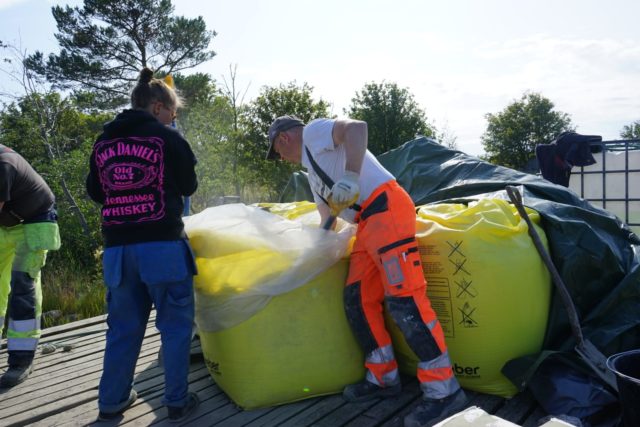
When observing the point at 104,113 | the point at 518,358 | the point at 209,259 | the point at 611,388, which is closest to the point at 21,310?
the point at 209,259

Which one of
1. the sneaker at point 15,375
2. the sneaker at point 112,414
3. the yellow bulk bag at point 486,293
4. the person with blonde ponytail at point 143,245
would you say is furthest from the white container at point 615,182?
the sneaker at point 15,375

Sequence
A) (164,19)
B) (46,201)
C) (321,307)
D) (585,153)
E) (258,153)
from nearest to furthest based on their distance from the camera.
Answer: (321,307)
(46,201)
(585,153)
(258,153)
(164,19)

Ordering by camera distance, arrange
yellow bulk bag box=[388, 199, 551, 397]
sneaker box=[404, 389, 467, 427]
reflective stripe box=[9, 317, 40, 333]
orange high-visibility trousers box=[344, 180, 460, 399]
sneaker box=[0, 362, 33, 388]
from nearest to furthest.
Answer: sneaker box=[404, 389, 467, 427] < orange high-visibility trousers box=[344, 180, 460, 399] < yellow bulk bag box=[388, 199, 551, 397] < sneaker box=[0, 362, 33, 388] < reflective stripe box=[9, 317, 40, 333]

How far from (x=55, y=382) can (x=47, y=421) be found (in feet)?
1.48

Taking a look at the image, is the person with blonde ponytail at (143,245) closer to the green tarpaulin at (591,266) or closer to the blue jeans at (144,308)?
the blue jeans at (144,308)

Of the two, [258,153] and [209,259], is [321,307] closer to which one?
[209,259]

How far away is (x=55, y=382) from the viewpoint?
2506mm

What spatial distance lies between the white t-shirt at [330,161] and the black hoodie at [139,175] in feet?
1.71

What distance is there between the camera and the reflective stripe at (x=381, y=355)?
2111mm

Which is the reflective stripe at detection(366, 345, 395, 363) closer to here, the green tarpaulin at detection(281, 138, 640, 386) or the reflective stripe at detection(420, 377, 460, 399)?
the reflective stripe at detection(420, 377, 460, 399)

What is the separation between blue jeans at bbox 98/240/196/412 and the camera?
6.31 feet

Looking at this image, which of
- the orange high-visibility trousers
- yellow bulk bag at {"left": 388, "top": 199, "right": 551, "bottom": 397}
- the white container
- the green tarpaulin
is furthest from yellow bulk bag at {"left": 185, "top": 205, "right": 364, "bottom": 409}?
the white container

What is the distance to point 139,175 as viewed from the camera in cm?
192

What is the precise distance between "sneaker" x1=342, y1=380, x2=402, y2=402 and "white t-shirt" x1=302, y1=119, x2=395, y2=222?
75 cm
